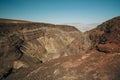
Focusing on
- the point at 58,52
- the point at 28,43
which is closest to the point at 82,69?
the point at 28,43

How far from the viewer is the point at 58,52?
14734 mm

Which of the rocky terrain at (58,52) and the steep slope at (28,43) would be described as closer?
the rocky terrain at (58,52)

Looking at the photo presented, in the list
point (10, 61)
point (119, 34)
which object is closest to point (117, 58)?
point (119, 34)

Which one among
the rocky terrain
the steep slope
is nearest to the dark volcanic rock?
the rocky terrain

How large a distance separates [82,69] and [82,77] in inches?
15.1

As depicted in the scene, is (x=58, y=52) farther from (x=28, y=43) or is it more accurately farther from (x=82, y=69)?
(x=82, y=69)

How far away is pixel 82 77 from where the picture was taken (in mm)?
4828

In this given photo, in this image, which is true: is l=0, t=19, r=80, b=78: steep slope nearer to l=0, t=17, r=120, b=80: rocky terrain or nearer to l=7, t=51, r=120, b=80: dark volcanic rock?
l=0, t=17, r=120, b=80: rocky terrain

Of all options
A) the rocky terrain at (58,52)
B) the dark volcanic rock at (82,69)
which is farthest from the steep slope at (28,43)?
the dark volcanic rock at (82,69)

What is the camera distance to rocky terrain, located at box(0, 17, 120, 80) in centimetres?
509

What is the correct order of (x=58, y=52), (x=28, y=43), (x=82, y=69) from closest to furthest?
(x=82, y=69), (x=28, y=43), (x=58, y=52)

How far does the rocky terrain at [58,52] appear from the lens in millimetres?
5090

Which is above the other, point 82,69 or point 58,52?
point 82,69

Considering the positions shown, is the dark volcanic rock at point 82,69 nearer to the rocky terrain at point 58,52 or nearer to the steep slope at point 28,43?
the rocky terrain at point 58,52
